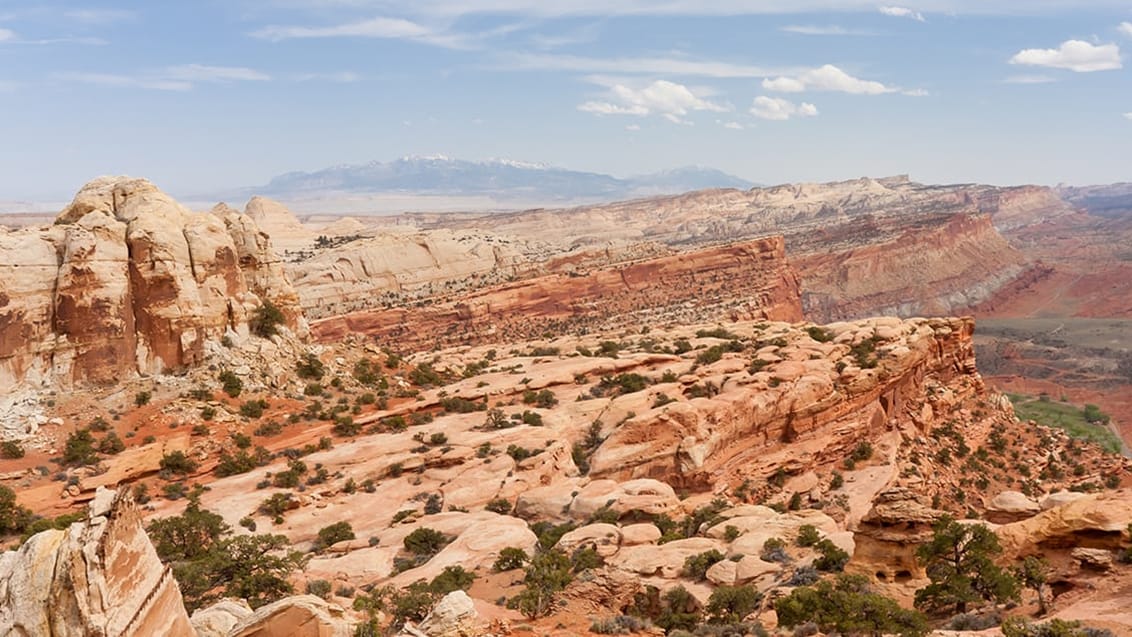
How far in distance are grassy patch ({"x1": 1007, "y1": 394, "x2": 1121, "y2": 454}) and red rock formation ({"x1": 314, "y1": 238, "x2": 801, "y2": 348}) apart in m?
23.6

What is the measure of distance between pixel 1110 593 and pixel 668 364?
26939 millimetres

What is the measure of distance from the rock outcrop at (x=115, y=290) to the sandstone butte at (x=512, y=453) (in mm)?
90

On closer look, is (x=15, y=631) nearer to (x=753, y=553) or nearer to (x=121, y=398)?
(x=753, y=553)

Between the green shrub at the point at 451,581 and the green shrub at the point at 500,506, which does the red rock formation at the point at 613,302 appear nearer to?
the green shrub at the point at 500,506

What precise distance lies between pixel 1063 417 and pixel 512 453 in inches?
2356

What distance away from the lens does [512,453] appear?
2897 centimetres

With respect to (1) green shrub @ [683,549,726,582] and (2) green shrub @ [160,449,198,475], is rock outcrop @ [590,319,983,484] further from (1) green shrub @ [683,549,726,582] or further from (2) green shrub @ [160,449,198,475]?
(2) green shrub @ [160,449,198,475]

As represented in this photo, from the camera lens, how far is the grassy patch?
191ft

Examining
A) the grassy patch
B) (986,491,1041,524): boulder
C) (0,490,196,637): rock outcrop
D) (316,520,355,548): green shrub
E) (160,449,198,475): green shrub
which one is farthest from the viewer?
the grassy patch

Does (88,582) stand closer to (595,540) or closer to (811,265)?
(595,540)

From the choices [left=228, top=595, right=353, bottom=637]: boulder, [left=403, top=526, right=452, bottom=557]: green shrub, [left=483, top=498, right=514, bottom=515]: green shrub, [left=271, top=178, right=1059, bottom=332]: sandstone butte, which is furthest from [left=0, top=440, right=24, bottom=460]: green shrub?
[left=271, top=178, right=1059, bottom=332]: sandstone butte

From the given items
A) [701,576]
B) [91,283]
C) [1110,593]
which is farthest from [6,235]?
[1110,593]

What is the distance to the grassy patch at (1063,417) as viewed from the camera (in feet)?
191

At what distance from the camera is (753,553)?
19.5 metres
